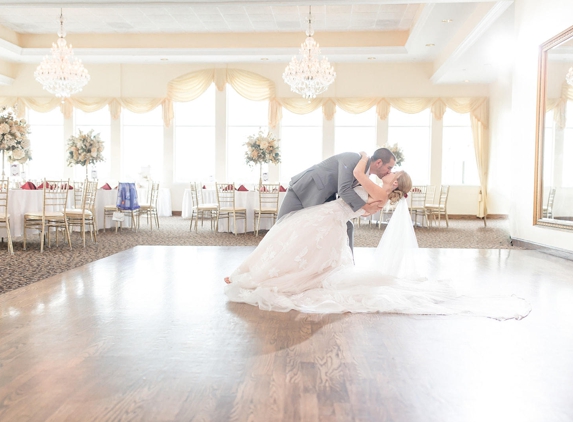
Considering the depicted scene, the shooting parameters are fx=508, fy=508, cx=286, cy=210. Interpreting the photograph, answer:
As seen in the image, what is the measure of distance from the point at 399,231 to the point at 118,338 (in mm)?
2626

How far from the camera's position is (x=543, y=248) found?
7336 mm

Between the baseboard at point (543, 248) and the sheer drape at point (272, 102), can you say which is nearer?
the baseboard at point (543, 248)

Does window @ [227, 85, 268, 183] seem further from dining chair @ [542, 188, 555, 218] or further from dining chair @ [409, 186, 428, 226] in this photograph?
dining chair @ [542, 188, 555, 218]

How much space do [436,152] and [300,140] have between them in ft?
12.9

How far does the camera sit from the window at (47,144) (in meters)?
15.1

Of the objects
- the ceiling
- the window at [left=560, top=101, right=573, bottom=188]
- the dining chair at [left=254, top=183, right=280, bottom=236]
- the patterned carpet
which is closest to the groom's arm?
the patterned carpet

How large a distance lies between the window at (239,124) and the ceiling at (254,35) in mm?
1369

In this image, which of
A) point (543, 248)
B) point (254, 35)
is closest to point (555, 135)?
point (543, 248)

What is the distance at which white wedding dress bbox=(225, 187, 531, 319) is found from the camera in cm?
364

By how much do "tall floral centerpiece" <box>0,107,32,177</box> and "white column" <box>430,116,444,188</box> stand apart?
1053cm

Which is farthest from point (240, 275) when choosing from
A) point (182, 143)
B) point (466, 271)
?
point (182, 143)

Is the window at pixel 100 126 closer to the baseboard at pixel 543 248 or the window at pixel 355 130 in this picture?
the window at pixel 355 130

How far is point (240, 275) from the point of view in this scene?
4.20 m

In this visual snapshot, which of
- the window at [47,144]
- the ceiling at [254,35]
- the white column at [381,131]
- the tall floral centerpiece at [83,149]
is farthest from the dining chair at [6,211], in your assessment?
the white column at [381,131]
